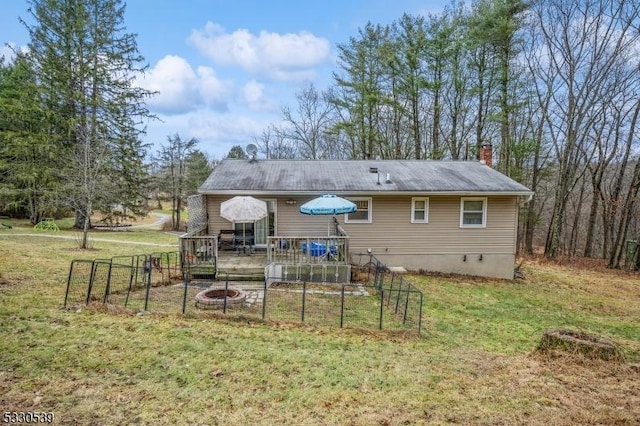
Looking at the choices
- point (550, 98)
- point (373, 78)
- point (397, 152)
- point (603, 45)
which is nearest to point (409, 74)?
point (373, 78)

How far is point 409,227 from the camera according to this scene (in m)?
13.3

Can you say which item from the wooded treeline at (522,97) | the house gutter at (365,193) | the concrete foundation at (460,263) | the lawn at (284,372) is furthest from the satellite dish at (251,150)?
the wooded treeline at (522,97)

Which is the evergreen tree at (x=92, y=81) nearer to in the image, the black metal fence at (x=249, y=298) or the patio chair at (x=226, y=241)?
the patio chair at (x=226, y=241)

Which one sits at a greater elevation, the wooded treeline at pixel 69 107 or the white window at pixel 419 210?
the wooded treeline at pixel 69 107

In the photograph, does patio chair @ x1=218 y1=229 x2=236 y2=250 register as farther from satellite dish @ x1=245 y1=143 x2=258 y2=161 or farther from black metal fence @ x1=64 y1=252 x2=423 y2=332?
satellite dish @ x1=245 y1=143 x2=258 y2=161

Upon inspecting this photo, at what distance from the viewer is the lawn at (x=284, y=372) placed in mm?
3729

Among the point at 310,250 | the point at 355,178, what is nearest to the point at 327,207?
the point at 310,250

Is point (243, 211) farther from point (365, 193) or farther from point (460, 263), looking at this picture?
point (460, 263)

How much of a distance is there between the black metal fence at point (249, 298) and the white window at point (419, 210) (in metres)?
3.43

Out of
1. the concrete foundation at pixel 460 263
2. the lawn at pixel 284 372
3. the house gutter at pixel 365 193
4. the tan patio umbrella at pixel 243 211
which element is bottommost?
the lawn at pixel 284 372

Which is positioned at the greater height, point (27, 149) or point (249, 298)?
point (27, 149)


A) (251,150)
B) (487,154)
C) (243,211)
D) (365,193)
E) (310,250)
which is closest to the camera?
(310,250)

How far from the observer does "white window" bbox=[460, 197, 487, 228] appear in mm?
13344

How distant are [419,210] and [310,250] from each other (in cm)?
502
